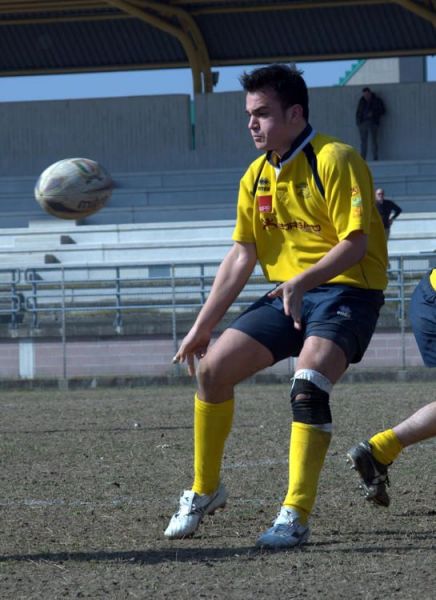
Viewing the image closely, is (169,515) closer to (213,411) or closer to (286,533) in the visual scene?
(213,411)

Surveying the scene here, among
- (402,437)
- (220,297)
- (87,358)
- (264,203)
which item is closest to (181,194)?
(87,358)

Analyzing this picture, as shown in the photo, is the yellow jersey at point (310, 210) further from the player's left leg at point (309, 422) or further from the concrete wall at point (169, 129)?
the concrete wall at point (169, 129)

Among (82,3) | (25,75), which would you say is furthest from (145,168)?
(25,75)

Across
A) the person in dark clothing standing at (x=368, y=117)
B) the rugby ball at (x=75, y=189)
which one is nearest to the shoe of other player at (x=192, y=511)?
the rugby ball at (x=75, y=189)

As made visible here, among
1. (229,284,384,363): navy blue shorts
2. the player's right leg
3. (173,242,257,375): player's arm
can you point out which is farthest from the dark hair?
the player's right leg

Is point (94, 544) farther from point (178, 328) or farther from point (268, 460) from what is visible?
point (178, 328)

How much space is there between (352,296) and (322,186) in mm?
442

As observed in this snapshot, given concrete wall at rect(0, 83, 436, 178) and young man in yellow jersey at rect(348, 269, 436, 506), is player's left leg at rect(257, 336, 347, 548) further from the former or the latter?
concrete wall at rect(0, 83, 436, 178)

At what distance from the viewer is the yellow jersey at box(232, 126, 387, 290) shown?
16.4 ft

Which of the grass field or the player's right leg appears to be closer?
the grass field

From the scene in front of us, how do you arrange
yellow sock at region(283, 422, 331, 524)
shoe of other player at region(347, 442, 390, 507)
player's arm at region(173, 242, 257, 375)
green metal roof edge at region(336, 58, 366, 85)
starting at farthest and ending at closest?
green metal roof edge at region(336, 58, 366, 85) < shoe of other player at region(347, 442, 390, 507) < player's arm at region(173, 242, 257, 375) < yellow sock at region(283, 422, 331, 524)

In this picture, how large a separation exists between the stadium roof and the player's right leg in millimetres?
24715

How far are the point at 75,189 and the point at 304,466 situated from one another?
30.7 ft

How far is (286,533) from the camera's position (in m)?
4.80
